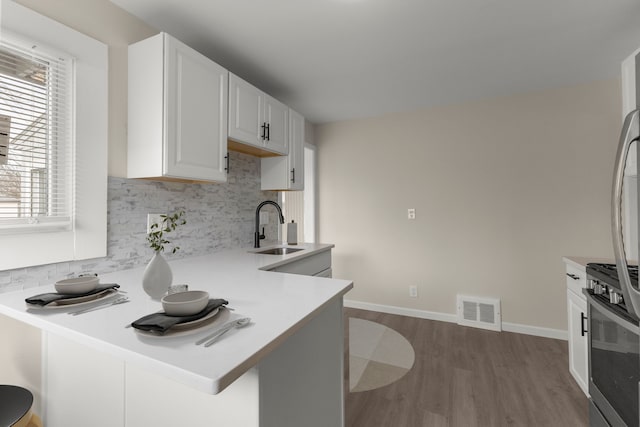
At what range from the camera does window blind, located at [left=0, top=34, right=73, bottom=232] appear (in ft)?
4.06

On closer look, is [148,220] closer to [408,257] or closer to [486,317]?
[408,257]

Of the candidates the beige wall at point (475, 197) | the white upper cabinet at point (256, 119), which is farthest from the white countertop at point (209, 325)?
the beige wall at point (475, 197)

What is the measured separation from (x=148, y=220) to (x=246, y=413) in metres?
1.36

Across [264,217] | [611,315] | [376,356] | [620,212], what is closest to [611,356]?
[611,315]

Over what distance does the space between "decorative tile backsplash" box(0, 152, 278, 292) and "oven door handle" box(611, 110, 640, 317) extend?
200cm

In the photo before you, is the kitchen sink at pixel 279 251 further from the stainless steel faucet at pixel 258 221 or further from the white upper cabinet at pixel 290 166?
the white upper cabinet at pixel 290 166

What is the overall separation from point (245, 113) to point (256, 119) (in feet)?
0.40

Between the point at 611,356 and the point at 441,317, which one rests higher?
the point at 611,356

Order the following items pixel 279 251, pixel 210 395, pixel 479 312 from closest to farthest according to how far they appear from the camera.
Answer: pixel 210 395 < pixel 279 251 < pixel 479 312

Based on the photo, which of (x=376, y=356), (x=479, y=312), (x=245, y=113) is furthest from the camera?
(x=479, y=312)

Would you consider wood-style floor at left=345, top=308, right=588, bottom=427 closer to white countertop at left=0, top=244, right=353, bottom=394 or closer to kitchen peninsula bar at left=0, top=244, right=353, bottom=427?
kitchen peninsula bar at left=0, top=244, right=353, bottom=427

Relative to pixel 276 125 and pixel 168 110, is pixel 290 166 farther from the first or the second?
pixel 168 110

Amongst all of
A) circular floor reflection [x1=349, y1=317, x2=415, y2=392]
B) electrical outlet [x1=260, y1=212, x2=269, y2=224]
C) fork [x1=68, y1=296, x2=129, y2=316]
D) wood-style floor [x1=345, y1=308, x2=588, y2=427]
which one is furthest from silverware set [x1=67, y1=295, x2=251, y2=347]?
electrical outlet [x1=260, y1=212, x2=269, y2=224]

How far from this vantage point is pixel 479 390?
1.96m
